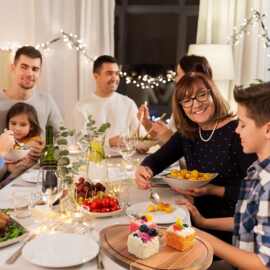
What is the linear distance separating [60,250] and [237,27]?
10.4ft

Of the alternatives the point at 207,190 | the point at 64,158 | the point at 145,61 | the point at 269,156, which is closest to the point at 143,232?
the point at 269,156

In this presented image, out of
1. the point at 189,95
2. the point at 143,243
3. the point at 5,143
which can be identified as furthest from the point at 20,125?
the point at 143,243

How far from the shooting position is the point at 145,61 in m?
4.30

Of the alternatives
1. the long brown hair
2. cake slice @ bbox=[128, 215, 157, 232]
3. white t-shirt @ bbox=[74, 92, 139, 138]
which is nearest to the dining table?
cake slice @ bbox=[128, 215, 157, 232]

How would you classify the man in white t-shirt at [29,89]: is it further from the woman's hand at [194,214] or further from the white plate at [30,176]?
the woman's hand at [194,214]

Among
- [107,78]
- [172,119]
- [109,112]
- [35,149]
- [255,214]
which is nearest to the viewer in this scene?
[255,214]

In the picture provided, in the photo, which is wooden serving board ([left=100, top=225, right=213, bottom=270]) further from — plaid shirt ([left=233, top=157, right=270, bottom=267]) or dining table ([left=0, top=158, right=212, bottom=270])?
plaid shirt ([left=233, top=157, right=270, bottom=267])

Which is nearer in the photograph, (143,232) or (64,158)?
(143,232)

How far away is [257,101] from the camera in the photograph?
1226mm

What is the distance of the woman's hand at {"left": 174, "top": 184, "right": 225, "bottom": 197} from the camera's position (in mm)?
1728

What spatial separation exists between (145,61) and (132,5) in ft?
1.88

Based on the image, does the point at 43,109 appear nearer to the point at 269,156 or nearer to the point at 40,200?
the point at 40,200

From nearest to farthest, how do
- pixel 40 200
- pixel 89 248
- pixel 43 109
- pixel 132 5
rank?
pixel 89 248, pixel 40 200, pixel 43 109, pixel 132 5

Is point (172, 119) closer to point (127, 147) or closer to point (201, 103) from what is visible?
point (127, 147)
